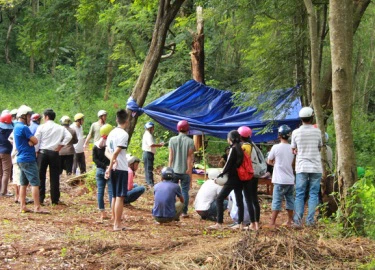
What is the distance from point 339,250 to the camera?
7207 millimetres

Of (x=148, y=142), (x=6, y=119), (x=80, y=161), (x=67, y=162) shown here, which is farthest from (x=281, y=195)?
(x=80, y=161)

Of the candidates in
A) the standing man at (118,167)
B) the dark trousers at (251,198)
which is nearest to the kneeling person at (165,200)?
the standing man at (118,167)

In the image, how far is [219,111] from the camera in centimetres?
1518

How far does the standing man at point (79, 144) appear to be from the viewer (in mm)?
15111

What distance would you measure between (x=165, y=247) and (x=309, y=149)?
2.82 m

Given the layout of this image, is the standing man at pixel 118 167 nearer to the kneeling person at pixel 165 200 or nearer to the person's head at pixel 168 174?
the kneeling person at pixel 165 200

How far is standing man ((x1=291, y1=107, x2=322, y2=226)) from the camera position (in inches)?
371

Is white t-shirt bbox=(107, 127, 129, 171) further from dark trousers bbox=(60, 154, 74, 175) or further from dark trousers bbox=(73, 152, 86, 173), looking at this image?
dark trousers bbox=(73, 152, 86, 173)

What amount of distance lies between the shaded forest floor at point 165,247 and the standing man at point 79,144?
5.03 m

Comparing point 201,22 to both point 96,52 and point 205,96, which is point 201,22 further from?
point 96,52

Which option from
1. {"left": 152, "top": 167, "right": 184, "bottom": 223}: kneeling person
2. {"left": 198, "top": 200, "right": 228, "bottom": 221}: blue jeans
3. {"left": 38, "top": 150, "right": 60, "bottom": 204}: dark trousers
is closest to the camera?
{"left": 152, "top": 167, "right": 184, "bottom": 223}: kneeling person

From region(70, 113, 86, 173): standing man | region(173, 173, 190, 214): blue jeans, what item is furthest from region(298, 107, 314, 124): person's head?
region(70, 113, 86, 173): standing man

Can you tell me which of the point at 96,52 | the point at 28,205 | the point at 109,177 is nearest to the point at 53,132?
the point at 28,205

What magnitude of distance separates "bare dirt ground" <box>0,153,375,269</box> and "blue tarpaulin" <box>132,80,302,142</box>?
14.4 feet
